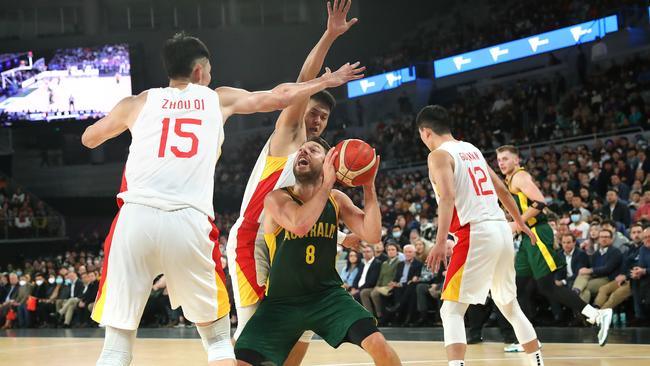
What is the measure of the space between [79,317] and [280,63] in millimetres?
15945

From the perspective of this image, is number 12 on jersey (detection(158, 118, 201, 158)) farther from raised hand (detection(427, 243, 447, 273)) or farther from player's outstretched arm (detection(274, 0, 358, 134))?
raised hand (detection(427, 243, 447, 273))

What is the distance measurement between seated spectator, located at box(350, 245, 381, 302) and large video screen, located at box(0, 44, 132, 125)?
1467cm

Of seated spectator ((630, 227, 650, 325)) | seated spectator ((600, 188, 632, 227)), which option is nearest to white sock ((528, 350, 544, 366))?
seated spectator ((630, 227, 650, 325))

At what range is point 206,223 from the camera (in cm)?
380

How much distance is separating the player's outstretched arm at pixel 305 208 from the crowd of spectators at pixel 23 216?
22.9 meters

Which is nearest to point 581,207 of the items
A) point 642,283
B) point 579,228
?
point 579,228

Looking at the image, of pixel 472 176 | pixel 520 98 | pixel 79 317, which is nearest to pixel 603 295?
pixel 472 176

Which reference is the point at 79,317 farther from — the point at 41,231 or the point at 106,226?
the point at 106,226

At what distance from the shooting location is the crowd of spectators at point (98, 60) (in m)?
25.5

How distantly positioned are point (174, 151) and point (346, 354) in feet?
16.2

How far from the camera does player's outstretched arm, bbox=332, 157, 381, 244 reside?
4.27 m

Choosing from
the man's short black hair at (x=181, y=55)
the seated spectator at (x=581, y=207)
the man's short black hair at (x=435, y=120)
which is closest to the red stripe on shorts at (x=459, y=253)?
the man's short black hair at (x=435, y=120)

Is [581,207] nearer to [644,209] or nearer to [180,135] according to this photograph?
[644,209]

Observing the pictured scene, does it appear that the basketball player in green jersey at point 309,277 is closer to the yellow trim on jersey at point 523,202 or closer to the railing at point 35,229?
the yellow trim on jersey at point 523,202
